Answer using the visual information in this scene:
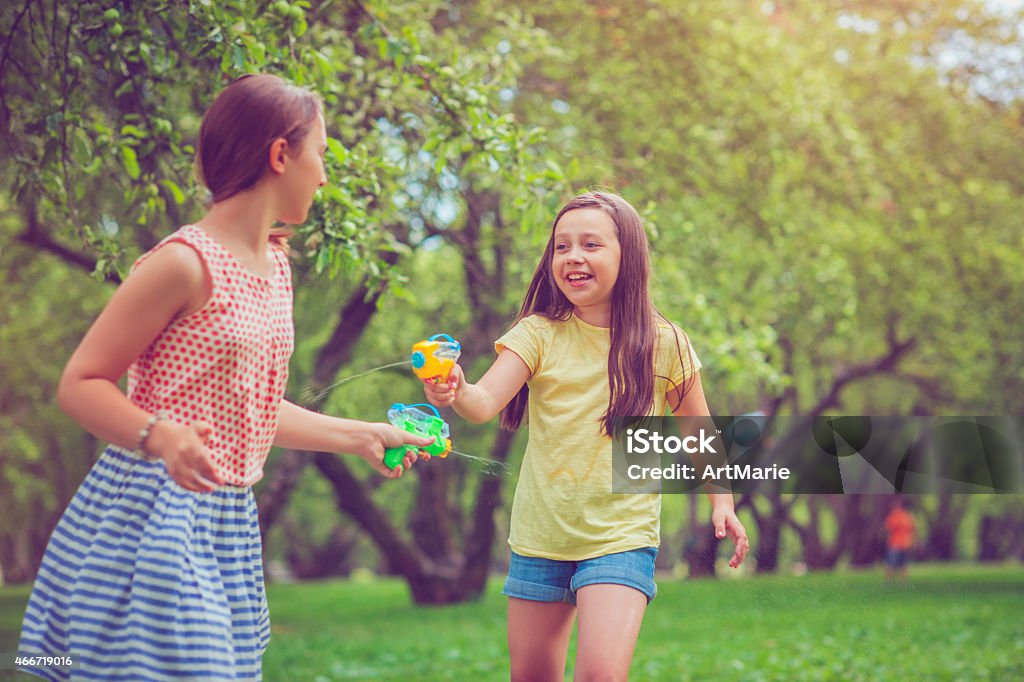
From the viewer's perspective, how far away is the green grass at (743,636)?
8.22 meters

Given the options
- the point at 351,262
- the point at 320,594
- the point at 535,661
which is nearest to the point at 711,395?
the point at 320,594

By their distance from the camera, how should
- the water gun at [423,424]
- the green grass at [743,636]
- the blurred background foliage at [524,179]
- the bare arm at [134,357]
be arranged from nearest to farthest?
the bare arm at [134,357]
the water gun at [423,424]
the blurred background foliage at [524,179]
the green grass at [743,636]

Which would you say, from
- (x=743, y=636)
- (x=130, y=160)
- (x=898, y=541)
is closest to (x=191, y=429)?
(x=130, y=160)

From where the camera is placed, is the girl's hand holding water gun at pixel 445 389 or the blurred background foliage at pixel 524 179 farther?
the blurred background foliage at pixel 524 179

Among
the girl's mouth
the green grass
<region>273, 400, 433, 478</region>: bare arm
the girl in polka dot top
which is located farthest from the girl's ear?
the green grass

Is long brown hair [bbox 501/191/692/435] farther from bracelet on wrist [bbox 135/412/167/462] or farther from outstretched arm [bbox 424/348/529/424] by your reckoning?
bracelet on wrist [bbox 135/412/167/462]

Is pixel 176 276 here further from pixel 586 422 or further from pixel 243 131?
pixel 586 422

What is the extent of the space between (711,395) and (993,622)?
8.10m

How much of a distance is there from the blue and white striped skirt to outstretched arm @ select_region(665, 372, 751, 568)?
1.61 meters

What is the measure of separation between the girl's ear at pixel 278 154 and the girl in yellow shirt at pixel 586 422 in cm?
88

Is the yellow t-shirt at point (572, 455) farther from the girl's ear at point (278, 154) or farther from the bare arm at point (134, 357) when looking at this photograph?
the bare arm at point (134, 357)

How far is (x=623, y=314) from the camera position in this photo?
355 centimetres

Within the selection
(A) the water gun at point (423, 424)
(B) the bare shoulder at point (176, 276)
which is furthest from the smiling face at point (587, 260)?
(B) the bare shoulder at point (176, 276)

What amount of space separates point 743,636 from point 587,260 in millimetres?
7915
